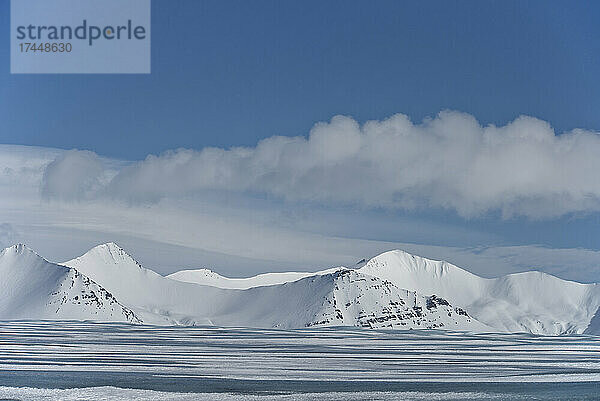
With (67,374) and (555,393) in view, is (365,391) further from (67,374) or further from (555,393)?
(67,374)

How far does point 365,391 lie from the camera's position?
3872 centimetres

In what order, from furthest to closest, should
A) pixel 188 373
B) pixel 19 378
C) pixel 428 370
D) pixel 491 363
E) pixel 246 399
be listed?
pixel 491 363 < pixel 428 370 < pixel 188 373 < pixel 19 378 < pixel 246 399

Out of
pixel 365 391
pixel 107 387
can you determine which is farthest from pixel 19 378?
pixel 365 391

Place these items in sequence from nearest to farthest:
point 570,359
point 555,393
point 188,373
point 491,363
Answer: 1. point 555,393
2. point 188,373
3. point 491,363
4. point 570,359

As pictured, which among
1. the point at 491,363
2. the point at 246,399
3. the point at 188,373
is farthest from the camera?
the point at 491,363

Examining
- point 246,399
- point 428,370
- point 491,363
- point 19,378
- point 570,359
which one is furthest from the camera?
point 570,359

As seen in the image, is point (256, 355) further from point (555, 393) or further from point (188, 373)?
point (555, 393)

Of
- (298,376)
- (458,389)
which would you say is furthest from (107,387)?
(458,389)

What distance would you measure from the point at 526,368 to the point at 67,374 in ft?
93.9

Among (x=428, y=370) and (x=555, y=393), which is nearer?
(x=555, y=393)

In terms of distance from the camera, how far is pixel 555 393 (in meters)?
38.2

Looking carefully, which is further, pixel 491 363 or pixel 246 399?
pixel 491 363

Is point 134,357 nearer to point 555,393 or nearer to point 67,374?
point 67,374

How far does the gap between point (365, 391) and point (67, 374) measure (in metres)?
17.5
